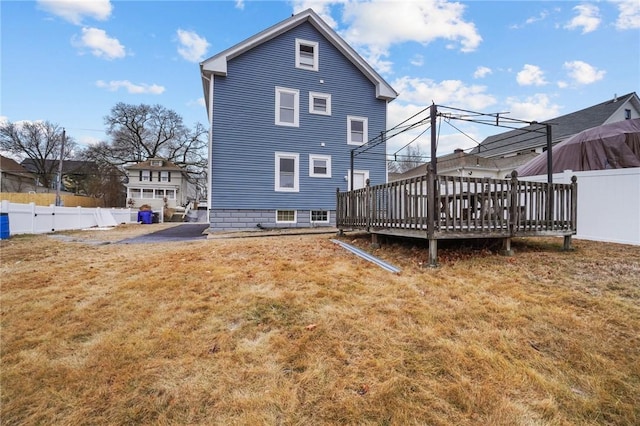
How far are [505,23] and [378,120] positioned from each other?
5.95 meters

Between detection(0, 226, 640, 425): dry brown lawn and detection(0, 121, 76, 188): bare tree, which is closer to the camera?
detection(0, 226, 640, 425): dry brown lawn

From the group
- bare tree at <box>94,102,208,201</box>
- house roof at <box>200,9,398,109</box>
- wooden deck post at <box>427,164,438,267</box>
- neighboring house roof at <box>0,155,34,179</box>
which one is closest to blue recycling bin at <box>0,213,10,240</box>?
house roof at <box>200,9,398,109</box>

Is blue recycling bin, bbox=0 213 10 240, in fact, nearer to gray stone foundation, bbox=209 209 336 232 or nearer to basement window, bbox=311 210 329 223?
gray stone foundation, bbox=209 209 336 232

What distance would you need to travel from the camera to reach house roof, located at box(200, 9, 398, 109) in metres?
12.1

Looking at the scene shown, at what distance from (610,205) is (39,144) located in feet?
171

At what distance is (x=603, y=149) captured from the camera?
9.09 m

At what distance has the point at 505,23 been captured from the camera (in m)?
10.5

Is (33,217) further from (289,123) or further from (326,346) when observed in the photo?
(326,346)

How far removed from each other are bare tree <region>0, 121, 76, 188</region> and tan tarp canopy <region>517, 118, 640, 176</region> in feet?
156

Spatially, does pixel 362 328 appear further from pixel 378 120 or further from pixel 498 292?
pixel 378 120

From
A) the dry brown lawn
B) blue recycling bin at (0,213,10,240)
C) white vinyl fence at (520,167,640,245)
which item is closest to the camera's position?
the dry brown lawn

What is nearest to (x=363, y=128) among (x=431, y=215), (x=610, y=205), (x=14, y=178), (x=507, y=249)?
(x=610, y=205)

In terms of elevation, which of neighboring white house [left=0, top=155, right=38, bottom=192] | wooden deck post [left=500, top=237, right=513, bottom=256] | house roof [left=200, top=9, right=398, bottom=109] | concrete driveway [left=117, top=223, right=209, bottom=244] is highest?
house roof [left=200, top=9, right=398, bottom=109]

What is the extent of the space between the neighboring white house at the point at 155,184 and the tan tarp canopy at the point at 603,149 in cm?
3413
